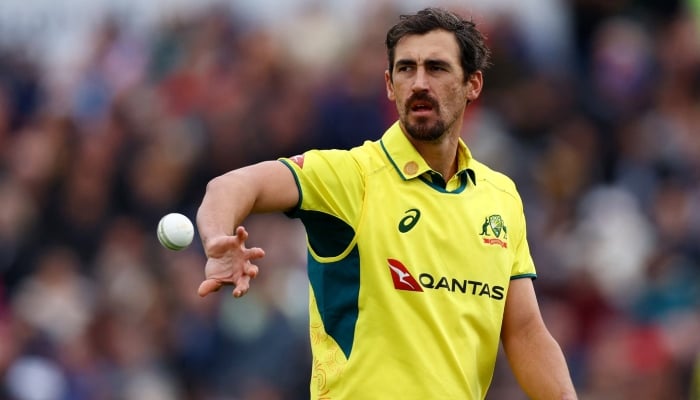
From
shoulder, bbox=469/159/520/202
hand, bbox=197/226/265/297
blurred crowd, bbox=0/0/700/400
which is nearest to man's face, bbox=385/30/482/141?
shoulder, bbox=469/159/520/202

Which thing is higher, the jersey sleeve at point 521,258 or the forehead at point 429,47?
the forehead at point 429,47

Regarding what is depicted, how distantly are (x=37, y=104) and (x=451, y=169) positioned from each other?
9661mm

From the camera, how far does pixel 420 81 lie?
717 centimetres

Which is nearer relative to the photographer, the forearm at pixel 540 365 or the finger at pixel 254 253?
the finger at pixel 254 253

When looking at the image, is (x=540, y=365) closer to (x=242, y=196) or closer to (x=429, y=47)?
(x=429, y=47)

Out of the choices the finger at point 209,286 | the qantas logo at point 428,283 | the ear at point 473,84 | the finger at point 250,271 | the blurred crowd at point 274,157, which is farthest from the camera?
the blurred crowd at point 274,157

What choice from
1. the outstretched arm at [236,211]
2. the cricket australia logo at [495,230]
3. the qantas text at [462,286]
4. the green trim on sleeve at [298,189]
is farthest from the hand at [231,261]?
the cricket australia logo at [495,230]

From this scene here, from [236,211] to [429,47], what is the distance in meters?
1.46

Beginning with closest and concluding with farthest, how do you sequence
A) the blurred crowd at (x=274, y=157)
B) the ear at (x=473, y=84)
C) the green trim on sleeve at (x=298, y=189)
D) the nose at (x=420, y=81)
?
the green trim on sleeve at (x=298, y=189), the nose at (x=420, y=81), the ear at (x=473, y=84), the blurred crowd at (x=274, y=157)

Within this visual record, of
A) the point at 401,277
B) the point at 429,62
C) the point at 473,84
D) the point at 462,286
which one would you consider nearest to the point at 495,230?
the point at 462,286

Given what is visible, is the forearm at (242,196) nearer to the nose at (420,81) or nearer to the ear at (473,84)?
the nose at (420,81)

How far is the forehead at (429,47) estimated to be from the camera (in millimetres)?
7254

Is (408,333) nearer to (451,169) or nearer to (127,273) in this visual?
(451,169)

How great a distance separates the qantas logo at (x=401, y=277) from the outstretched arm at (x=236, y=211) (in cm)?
55
